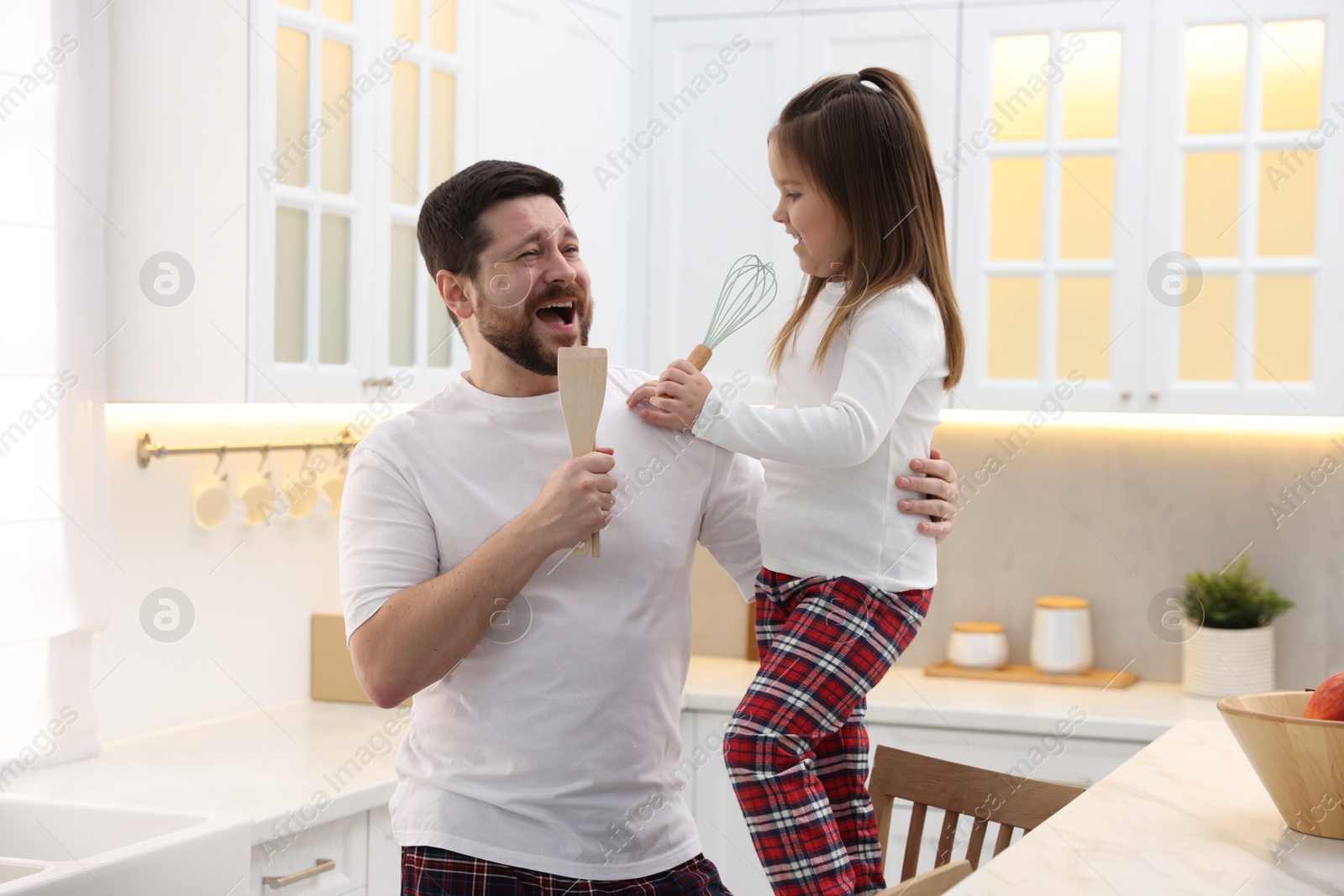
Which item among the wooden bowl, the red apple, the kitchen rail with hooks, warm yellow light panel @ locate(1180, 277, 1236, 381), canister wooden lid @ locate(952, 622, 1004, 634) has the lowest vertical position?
canister wooden lid @ locate(952, 622, 1004, 634)

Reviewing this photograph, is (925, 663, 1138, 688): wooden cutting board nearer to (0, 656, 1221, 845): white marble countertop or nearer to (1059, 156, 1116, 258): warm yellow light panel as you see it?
(0, 656, 1221, 845): white marble countertop

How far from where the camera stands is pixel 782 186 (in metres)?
1.53

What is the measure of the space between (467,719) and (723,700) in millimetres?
1332

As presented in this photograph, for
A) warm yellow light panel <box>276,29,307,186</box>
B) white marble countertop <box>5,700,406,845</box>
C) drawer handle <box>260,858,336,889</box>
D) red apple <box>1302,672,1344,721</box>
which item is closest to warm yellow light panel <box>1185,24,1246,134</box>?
warm yellow light panel <box>276,29,307,186</box>

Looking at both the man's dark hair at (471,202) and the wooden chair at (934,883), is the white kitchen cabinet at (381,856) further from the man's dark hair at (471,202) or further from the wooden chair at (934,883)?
the wooden chair at (934,883)

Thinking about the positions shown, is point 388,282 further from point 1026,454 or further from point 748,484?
point 1026,454

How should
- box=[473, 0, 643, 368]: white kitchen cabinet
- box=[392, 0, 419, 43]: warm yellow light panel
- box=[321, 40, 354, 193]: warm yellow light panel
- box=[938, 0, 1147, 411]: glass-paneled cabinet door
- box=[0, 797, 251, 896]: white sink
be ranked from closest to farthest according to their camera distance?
1. box=[0, 797, 251, 896]: white sink
2. box=[321, 40, 354, 193]: warm yellow light panel
3. box=[392, 0, 419, 43]: warm yellow light panel
4. box=[473, 0, 643, 368]: white kitchen cabinet
5. box=[938, 0, 1147, 411]: glass-paneled cabinet door

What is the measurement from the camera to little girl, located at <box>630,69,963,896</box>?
1.32 meters

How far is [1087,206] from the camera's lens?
2.65 m

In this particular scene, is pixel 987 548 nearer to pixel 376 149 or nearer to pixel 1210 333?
pixel 1210 333

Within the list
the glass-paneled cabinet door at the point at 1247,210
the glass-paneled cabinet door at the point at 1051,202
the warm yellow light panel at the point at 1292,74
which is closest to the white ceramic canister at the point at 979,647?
the glass-paneled cabinet door at the point at 1051,202

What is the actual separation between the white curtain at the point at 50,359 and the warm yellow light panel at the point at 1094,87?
5.79 ft

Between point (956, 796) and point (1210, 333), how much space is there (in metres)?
1.48

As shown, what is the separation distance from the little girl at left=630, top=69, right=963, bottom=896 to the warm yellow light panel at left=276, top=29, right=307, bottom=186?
2.98 feet
